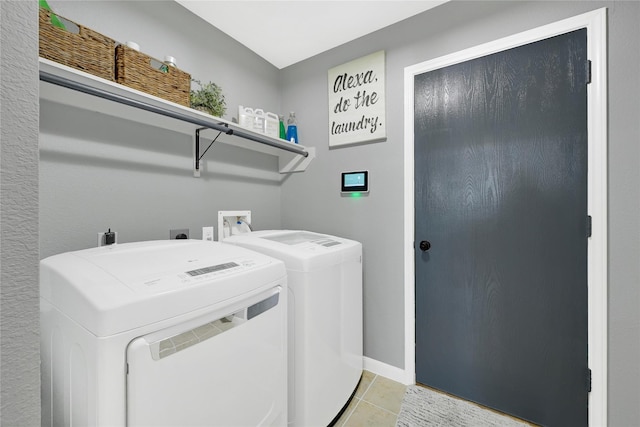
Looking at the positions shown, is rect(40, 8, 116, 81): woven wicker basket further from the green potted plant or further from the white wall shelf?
the green potted plant

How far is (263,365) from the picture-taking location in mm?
1002

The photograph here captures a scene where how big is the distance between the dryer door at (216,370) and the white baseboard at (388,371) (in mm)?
951

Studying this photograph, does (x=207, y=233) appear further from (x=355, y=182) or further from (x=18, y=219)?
(x=18, y=219)

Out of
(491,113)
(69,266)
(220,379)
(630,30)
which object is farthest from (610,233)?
(69,266)

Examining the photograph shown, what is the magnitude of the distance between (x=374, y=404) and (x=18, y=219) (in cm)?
185

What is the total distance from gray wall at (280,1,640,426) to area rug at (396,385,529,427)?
27cm

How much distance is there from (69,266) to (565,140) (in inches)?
85.5

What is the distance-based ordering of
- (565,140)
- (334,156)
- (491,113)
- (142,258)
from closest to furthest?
(142,258), (565,140), (491,113), (334,156)

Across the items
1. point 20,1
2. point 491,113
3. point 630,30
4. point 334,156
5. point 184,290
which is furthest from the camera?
point 334,156

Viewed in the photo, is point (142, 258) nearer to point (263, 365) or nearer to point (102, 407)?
point (102, 407)

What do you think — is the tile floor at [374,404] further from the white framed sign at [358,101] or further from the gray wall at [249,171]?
the white framed sign at [358,101]

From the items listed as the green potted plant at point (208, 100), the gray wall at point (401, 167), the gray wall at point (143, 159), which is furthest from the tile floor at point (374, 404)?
the green potted plant at point (208, 100)

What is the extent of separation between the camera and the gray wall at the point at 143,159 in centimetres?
117

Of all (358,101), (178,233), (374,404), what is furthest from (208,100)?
(374,404)
